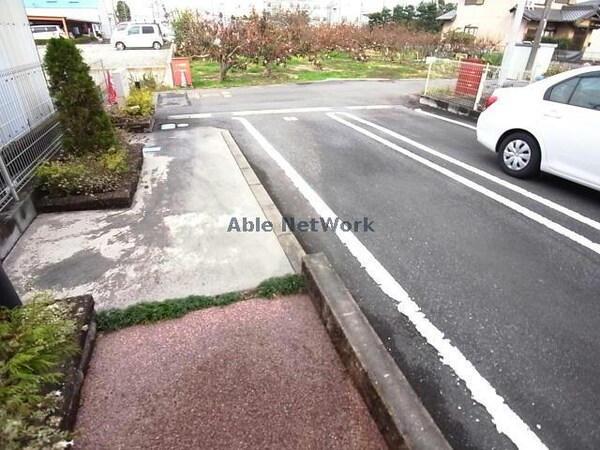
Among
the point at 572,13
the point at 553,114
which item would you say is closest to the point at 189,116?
the point at 553,114

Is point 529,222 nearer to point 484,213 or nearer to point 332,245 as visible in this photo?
point 484,213

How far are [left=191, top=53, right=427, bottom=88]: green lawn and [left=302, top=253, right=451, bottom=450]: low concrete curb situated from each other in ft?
43.1

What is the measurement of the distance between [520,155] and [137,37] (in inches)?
1058

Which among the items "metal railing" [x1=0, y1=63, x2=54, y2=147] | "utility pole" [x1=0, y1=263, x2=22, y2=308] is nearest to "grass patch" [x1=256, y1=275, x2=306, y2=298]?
"utility pole" [x1=0, y1=263, x2=22, y2=308]

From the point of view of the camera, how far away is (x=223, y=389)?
211 cm

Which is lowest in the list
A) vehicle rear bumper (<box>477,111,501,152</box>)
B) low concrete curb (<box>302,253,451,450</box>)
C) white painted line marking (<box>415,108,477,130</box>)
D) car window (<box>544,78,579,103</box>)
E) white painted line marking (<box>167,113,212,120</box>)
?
white painted line marking (<box>167,113,212,120</box>)

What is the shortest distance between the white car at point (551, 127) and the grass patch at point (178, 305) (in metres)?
3.87

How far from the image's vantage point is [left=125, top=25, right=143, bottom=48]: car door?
24.7 meters

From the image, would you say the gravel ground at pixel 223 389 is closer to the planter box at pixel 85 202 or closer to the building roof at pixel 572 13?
the planter box at pixel 85 202

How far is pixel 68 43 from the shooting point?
437cm

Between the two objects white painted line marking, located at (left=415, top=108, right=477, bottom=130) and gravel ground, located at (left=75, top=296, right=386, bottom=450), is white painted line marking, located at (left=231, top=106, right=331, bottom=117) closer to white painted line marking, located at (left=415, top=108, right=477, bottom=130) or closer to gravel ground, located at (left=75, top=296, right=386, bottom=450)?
white painted line marking, located at (left=415, top=108, right=477, bottom=130)

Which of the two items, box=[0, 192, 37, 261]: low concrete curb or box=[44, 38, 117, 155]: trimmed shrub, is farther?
box=[44, 38, 117, 155]: trimmed shrub

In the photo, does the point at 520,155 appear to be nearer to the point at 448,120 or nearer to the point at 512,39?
the point at 448,120

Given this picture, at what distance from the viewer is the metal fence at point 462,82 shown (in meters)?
9.16
